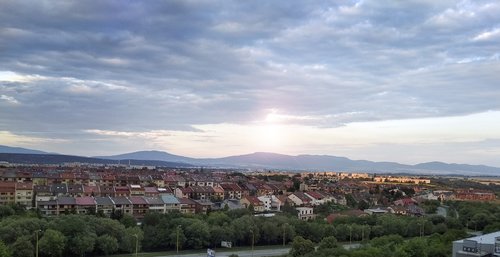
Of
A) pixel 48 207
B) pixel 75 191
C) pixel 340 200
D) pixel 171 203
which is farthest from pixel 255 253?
pixel 340 200

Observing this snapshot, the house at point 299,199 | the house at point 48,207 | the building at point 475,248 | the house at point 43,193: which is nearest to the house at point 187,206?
the house at point 48,207

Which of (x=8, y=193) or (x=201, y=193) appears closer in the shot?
(x=8, y=193)

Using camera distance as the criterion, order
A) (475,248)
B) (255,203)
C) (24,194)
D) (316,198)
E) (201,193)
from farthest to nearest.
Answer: (201,193), (316,198), (255,203), (24,194), (475,248)

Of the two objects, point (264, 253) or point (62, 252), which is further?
point (264, 253)

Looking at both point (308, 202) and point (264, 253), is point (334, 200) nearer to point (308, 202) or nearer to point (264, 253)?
point (308, 202)

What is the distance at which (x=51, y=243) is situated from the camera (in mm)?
23641

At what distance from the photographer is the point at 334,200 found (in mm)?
53375

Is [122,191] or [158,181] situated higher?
[158,181]

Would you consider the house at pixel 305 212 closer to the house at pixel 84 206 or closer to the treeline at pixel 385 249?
the treeline at pixel 385 249

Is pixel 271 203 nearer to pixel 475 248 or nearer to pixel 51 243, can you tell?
pixel 51 243

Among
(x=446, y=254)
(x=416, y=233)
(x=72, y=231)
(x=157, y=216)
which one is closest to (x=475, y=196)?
(x=416, y=233)

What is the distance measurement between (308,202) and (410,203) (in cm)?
1152

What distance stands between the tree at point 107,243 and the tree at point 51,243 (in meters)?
2.00

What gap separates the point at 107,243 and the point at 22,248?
429 centimetres
